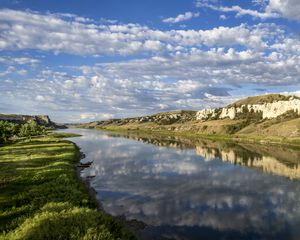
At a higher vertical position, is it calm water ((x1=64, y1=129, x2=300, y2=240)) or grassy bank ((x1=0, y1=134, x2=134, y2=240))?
grassy bank ((x1=0, y1=134, x2=134, y2=240))

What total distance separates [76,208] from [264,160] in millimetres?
72824

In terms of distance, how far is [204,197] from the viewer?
50219mm

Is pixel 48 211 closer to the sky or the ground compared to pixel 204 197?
closer to the sky

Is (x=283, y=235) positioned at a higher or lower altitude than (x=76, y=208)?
lower

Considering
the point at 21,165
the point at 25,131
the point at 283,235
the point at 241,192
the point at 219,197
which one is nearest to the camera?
the point at 283,235

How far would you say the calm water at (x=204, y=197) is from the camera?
35844 mm

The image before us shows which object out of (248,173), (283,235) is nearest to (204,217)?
(283,235)

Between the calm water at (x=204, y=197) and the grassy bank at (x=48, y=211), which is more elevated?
the grassy bank at (x=48, y=211)

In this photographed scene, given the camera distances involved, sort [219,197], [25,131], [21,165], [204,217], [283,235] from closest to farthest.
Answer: [283,235]
[204,217]
[219,197]
[21,165]
[25,131]

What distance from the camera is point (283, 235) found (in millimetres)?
34250

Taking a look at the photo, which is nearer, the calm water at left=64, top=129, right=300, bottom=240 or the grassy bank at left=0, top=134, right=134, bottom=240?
the grassy bank at left=0, top=134, right=134, bottom=240

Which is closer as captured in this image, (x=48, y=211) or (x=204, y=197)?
(x=48, y=211)

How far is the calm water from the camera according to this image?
35844mm

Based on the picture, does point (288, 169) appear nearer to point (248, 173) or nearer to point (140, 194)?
point (248, 173)
